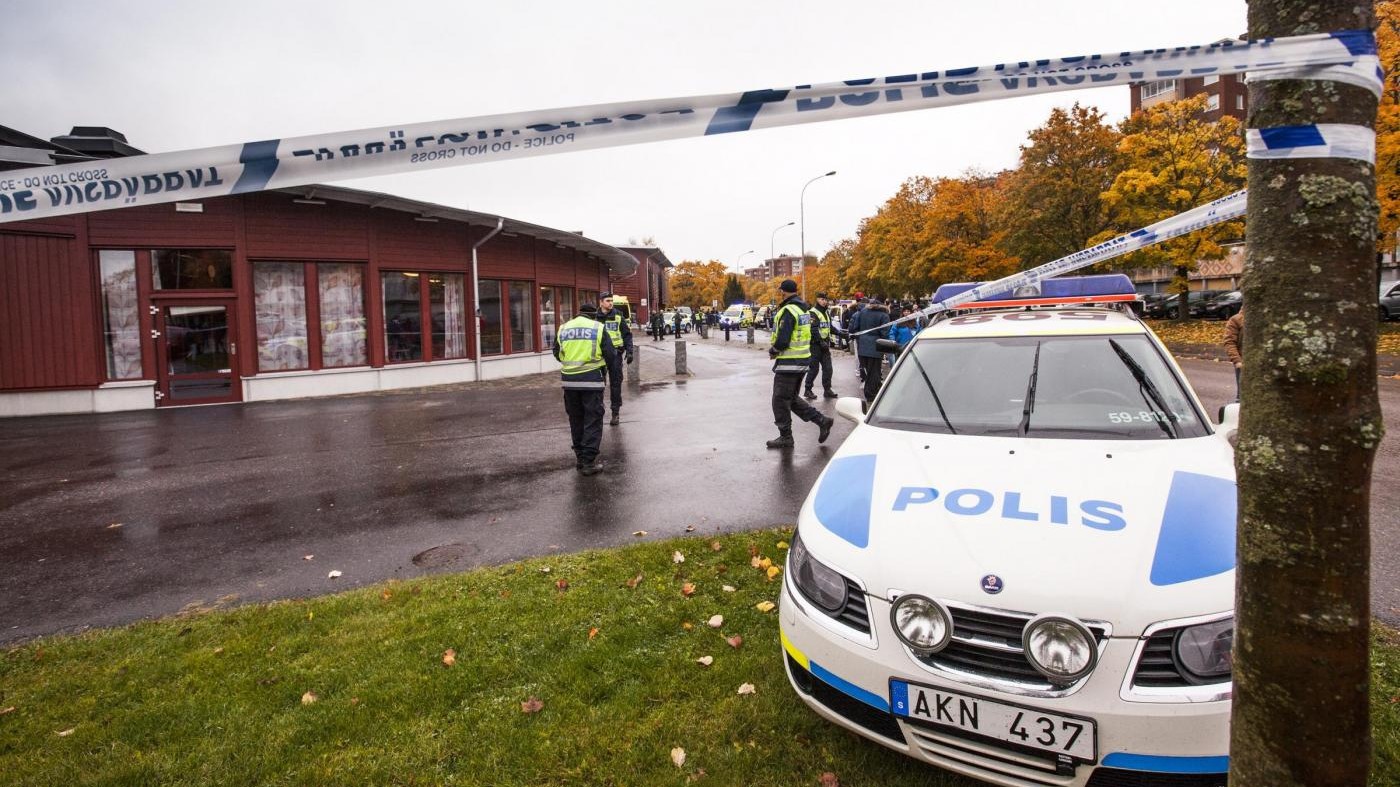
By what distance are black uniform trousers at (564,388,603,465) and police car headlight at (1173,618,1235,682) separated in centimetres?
610

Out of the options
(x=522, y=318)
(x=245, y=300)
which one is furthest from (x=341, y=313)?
(x=522, y=318)

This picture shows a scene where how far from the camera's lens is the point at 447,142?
2.93 meters

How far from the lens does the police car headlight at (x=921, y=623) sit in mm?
2316

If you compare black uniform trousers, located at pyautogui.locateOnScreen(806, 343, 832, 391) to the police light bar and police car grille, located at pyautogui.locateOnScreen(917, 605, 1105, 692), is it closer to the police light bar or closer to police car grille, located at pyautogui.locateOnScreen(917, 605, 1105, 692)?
the police light bar

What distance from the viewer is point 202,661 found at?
363 cm

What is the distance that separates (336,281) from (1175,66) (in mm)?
17518

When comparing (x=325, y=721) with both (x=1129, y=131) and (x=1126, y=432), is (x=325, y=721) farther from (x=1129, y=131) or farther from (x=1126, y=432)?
(x=1129, y=131)

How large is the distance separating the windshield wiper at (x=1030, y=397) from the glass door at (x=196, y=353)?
1641cm

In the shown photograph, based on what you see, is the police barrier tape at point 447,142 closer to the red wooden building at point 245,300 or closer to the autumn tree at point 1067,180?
the red wooden building at point 245,300

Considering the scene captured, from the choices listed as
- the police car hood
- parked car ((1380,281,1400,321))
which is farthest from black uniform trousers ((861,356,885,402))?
parked car ((1380,281,1400,321))

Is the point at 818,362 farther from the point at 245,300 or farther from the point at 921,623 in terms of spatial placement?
the point at 245,300

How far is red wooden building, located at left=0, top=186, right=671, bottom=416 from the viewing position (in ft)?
44.5

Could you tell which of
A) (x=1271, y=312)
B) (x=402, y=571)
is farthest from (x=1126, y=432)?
(x=402, y=571)

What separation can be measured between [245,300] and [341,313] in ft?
6.51
